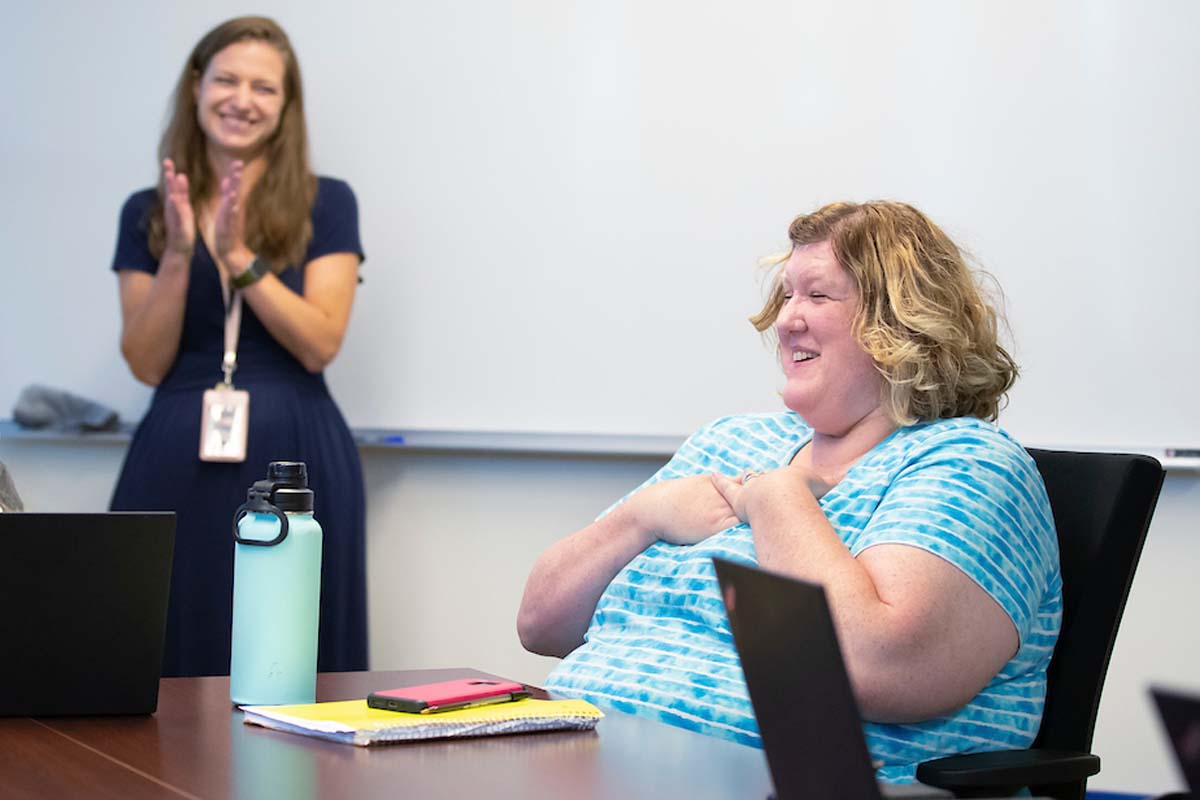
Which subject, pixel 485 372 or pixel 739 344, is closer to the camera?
pixel 739 344

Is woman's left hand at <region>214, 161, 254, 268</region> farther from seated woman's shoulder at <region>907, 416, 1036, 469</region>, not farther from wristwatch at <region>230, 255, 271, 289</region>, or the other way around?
seated woman's shoulder at <region>907, 416, 1036, 469</region>

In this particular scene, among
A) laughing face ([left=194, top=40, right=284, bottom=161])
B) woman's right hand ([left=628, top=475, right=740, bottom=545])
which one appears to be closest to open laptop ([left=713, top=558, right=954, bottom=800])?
woman's right hand ([left=628, top=475, right=740, bottom=545])

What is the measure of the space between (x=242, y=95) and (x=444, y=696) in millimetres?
2168

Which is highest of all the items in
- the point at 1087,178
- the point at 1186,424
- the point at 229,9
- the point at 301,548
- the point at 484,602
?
the point at 229,9

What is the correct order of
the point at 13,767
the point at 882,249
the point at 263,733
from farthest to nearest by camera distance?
the point at 882,249 → the point at 263,733 → the point at 13,767

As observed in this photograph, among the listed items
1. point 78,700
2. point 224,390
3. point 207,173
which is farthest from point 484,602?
point 78,700

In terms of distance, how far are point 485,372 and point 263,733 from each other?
2.13 m

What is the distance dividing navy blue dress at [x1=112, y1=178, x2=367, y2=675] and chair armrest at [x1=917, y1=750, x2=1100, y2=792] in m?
1.99

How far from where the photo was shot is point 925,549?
148 cm

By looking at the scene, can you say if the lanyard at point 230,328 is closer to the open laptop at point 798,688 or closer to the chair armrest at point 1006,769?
the chair armrest at point 1006,769

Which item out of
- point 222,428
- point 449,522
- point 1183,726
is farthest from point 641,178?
point 1183,726

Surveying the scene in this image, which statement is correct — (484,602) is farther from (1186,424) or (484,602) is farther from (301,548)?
(301,548)

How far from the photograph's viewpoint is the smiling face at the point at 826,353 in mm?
1788

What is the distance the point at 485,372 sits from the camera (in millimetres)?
3324
